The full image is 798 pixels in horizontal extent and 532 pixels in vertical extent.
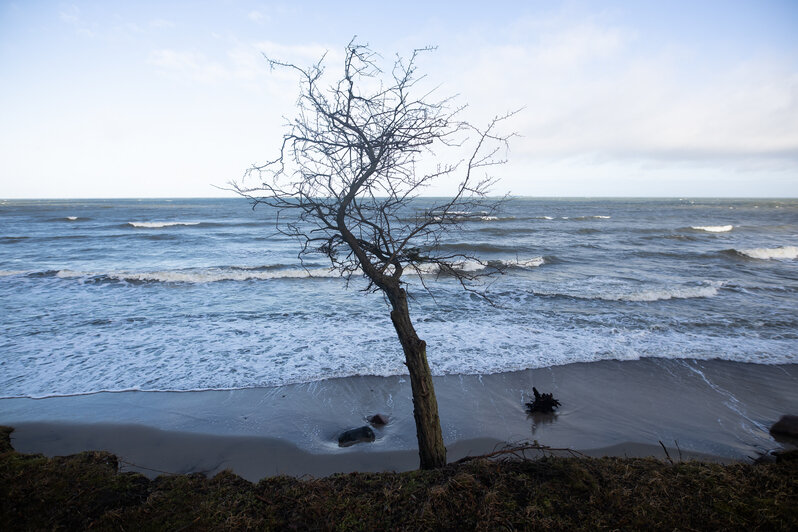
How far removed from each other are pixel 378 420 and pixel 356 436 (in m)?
0.60

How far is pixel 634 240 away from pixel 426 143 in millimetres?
33144

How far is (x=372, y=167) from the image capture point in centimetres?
413

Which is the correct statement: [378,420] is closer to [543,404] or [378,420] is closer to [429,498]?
[543,404]

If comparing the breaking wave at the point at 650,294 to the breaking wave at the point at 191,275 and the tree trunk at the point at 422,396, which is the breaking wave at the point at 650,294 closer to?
the breaking wave at the point at 191,275

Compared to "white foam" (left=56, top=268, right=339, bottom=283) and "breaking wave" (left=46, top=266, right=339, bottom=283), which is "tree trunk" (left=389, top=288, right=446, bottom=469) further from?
"white foam" (left=56, top=268, right=339, bottom=283)

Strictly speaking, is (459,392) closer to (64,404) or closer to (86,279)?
(64,404)

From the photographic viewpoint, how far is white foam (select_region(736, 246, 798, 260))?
24216 mm

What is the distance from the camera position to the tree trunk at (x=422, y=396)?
4.38m

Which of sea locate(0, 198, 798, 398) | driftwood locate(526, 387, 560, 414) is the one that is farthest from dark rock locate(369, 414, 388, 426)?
driftwood locate(526, 387, 560, 414)

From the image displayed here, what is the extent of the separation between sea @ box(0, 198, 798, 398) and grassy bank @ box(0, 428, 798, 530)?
2815 millimetres

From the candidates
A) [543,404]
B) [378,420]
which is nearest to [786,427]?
[543,404]

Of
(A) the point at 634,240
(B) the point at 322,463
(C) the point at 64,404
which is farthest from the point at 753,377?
(A) the point at 634,240

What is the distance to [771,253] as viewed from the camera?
82.0 ft

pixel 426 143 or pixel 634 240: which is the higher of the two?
pixel 426 143
